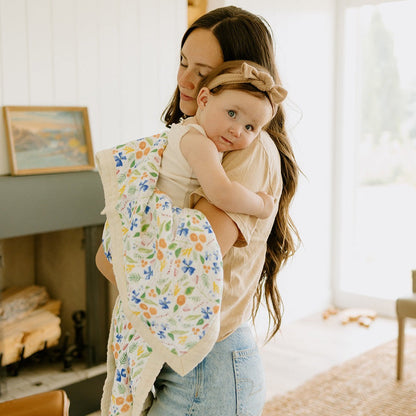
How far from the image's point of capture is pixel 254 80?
112 cm

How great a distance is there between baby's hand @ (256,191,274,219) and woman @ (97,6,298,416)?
2cm

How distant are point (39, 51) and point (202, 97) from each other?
1.69 meters

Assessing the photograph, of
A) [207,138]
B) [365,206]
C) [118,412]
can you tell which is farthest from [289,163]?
[365,206]

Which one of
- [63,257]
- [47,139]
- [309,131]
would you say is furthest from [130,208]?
[309,131]

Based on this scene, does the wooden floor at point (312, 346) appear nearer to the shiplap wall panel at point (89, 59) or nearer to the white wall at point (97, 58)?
the white wall at point (97, 58)

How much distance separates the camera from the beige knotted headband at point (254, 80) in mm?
1108

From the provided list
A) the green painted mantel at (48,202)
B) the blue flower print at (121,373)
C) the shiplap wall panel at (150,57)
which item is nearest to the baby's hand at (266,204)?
the blue flower print at (121,373)

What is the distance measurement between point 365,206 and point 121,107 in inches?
88.3

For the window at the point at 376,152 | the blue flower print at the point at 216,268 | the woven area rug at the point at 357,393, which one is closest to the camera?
the blue flower print at the point at 216,268

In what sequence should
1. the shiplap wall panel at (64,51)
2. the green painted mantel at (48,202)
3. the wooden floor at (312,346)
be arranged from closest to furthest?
1. the green painted mantel at (48,202)
2. the shiplap wall panel at (64,51)
3. the wooden floor at (312,346)

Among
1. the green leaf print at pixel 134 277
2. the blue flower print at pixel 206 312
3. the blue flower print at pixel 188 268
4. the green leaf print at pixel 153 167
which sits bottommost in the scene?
the blue flower print at pixel 206 312

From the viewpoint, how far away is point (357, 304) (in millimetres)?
4527

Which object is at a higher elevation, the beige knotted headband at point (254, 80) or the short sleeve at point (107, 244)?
the beige knotted headband at point (254, 80)

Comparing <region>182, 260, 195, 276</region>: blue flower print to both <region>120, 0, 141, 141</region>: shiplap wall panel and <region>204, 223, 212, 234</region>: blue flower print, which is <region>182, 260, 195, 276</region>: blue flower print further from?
<region>120, 0, 141, 141</region>: shiplap wall panel
